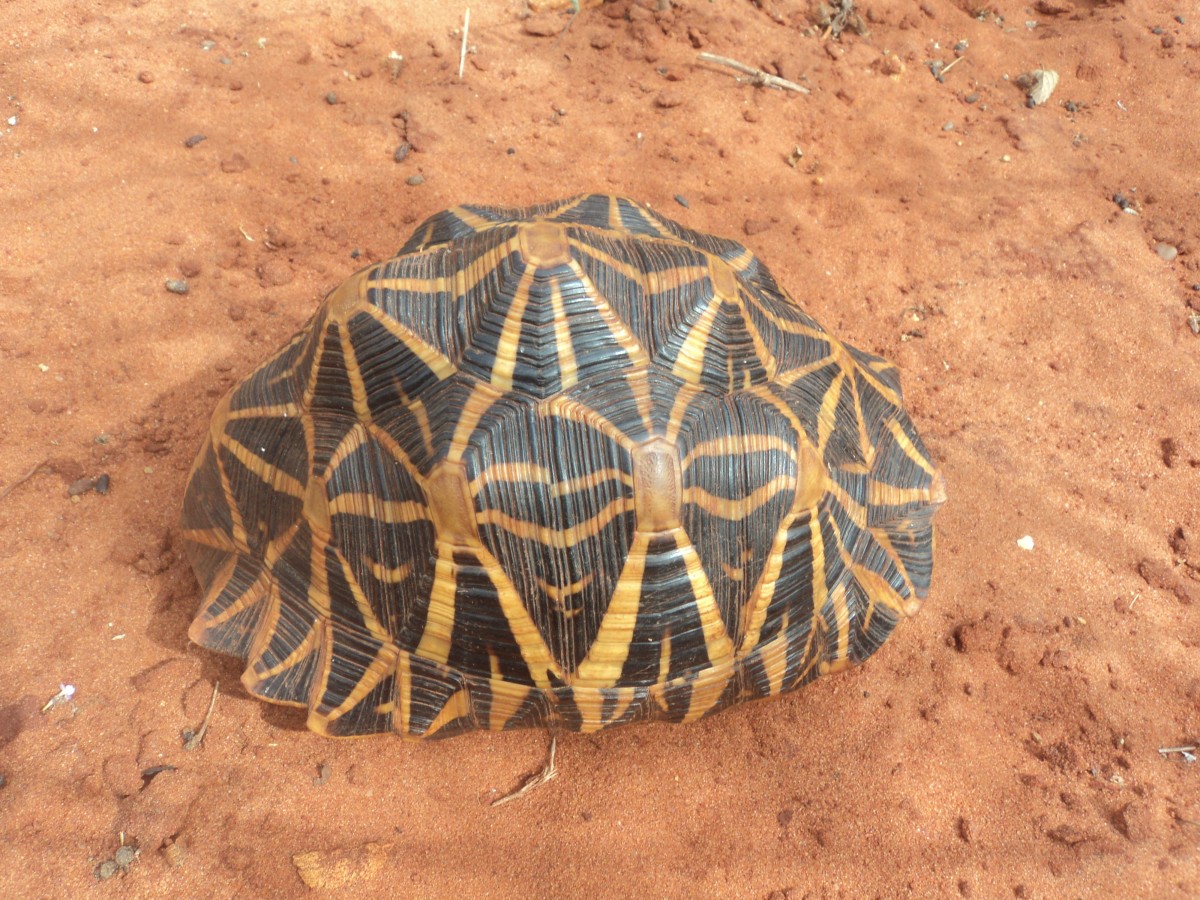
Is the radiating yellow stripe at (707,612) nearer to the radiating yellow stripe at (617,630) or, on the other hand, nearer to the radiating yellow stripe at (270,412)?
the radiating yellow stripe at (617,630)

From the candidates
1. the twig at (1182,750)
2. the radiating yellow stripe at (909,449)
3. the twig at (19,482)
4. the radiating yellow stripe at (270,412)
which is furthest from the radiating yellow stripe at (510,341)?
the twig at (1182,750)

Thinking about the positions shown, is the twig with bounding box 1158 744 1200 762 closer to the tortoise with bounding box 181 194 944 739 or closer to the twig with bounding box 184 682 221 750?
the tortoise with bounding box 181 194 944 739

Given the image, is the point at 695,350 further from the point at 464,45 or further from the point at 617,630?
the point at 464,45

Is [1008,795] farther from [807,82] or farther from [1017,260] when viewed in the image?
[807,82]

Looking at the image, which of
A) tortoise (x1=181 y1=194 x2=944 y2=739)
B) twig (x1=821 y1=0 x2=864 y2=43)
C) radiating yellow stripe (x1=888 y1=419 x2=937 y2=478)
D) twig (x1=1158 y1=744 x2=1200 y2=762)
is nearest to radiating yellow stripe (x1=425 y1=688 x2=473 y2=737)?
tortoise (x1=181 y1=194 x2=944 y2=739)

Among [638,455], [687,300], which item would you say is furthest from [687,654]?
[687,300]
